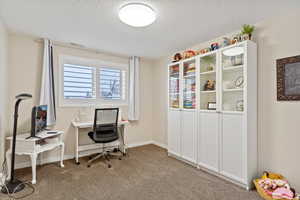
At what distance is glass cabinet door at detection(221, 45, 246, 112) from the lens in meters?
2.31

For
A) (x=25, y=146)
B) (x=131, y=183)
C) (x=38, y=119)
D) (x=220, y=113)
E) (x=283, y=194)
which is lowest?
(x=131, y=183)

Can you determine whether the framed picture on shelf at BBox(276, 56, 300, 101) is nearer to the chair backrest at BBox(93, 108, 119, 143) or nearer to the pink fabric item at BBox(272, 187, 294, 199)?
the pink fabric item at BBox(272, 187, 294, 199)

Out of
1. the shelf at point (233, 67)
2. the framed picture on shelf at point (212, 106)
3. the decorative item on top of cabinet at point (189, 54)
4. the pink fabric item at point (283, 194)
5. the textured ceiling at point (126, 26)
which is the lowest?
the pink fabric item at point (283, 194)

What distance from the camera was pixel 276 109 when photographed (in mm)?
2145

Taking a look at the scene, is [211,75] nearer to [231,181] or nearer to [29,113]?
[231,181]

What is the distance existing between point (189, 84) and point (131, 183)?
209 centimetres

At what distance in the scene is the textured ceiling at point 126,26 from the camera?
185 centimetres

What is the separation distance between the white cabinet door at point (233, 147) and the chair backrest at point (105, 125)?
201cm

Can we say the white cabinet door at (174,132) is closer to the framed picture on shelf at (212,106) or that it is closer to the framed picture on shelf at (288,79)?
the framed picture on shelf at (212,106)

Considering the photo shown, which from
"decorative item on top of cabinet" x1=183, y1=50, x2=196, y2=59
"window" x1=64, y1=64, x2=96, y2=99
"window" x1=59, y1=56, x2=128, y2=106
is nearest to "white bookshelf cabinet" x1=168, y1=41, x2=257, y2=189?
"decorative item on top of cabinet" x1=183, y1=50, x2=196, y2=59

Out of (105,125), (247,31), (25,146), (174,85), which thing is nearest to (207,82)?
(174,85)

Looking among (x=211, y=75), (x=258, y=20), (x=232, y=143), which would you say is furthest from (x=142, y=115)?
(x=258, y=20)

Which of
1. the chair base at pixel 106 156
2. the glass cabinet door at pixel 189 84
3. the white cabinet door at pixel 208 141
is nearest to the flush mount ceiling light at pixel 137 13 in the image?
the glass cabinet door at pixel 189 84

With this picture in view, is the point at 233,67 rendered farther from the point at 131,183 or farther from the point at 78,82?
the point at 78,82
